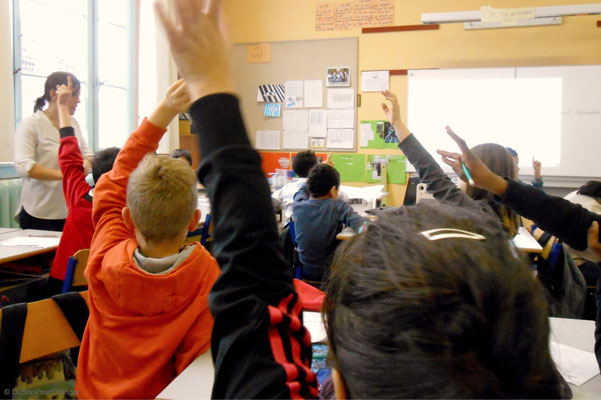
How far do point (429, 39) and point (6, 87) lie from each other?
398cm

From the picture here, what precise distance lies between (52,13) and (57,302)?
355 cm

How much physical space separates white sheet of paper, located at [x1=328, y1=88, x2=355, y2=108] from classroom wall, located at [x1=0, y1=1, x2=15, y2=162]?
10.3 ft

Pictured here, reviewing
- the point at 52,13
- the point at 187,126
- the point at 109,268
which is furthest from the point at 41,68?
the point at 109,268

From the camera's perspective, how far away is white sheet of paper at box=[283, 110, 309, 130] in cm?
536

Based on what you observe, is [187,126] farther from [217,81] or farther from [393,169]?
[217,81]

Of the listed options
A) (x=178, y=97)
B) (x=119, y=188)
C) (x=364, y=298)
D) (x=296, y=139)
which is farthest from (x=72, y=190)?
(x=296, y=139)

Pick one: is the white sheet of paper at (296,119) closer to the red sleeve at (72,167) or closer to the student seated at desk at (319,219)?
the student seated at desk at (319,219)

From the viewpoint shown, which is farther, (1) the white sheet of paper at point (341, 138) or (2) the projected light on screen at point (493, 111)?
(1) the white sheet of paper at point (341, 138)

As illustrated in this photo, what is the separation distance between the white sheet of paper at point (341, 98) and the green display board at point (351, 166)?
1.86ft

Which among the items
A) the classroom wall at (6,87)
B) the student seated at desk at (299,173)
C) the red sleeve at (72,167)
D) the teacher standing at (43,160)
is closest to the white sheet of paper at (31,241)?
the teacher standing at (43,160)

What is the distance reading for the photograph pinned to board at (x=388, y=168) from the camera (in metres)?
5.12

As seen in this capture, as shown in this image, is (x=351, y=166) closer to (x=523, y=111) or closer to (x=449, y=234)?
(x=523, y=111)

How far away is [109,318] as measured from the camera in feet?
3.74

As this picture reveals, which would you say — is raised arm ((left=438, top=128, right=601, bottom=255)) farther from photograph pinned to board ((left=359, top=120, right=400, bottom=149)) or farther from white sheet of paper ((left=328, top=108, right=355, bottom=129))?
white sheet of paper ((left=328, top=108, right=355, bottom=129))
